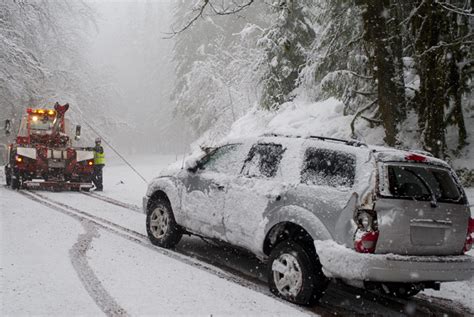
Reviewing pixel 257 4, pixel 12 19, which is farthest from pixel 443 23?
pixel 257 4

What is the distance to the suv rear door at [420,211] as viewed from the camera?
4.68 metres

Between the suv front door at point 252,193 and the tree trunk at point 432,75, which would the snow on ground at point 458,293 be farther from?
the tree trunk at point 432,75

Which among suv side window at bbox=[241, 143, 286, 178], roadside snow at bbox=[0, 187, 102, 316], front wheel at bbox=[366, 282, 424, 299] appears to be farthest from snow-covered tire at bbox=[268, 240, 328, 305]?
roadside snow at bbox=[0, 187, 102, 316]

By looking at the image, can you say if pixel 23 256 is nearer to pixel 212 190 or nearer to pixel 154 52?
pixel 212 190

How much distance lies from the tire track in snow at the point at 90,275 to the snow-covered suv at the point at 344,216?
1751mm

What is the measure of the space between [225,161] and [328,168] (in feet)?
6.13

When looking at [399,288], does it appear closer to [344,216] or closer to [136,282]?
[344,216]

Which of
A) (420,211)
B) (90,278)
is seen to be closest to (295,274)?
(420,211)

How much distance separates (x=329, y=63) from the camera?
43.6 ft

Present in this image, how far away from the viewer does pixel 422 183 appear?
504 cm

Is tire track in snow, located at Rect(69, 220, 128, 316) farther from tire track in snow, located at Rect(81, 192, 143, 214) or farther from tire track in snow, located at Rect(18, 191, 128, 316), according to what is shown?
tire track in snow, located at Rect(81, 192, 143, 214)

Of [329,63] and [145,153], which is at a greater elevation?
[329,63]

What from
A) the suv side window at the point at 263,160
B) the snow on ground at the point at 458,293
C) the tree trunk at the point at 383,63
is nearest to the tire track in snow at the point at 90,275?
the suv side window at the point at 263,160

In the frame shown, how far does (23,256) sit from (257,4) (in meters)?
28.8
